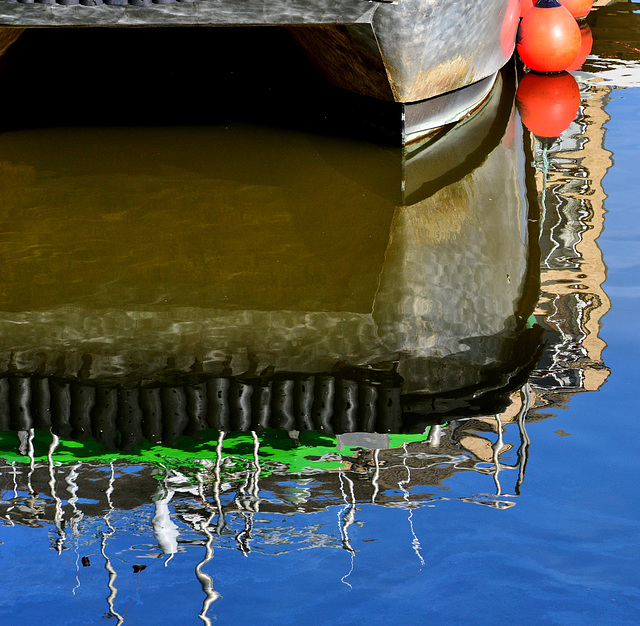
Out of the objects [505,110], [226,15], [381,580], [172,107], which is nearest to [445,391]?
[381,580]

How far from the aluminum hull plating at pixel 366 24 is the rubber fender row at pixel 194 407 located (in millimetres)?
2321

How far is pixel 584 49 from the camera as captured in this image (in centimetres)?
776

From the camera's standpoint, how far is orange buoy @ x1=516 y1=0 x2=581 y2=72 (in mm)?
6891

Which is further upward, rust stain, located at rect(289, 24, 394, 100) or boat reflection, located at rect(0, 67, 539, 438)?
rust stain, located at rect(289, 24, 394, 100)

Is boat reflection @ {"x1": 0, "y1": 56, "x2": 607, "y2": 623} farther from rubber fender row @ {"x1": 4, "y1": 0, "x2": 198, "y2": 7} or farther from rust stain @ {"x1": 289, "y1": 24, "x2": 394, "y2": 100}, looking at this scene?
rubber fender row @ {"x1": 4, "y1": 0, "x2": 198, "y2": 7}

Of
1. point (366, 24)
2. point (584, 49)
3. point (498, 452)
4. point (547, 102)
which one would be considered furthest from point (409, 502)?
point (584, 49)

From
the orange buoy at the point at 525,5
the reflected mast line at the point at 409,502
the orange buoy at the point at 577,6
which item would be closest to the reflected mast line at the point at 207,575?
the reflected mast line at the point at 409,502

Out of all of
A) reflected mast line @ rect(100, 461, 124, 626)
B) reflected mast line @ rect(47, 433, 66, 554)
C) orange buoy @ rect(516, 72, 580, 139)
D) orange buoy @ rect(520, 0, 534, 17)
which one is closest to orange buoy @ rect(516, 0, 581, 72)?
orange buoy @ rect(516, 72, 580, 139)

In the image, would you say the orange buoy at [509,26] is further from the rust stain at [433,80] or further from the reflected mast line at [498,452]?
the reflected mast line at [498,452]

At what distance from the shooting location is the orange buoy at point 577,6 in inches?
309

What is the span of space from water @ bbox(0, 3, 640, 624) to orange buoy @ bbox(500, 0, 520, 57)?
84 cm

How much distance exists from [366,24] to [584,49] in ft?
12.2

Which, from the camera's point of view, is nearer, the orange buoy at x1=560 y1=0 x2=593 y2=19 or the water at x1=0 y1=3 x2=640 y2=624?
the water at x1=0 y1=3 x2=640 y2=624

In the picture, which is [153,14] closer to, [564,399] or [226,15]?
[226,15]
